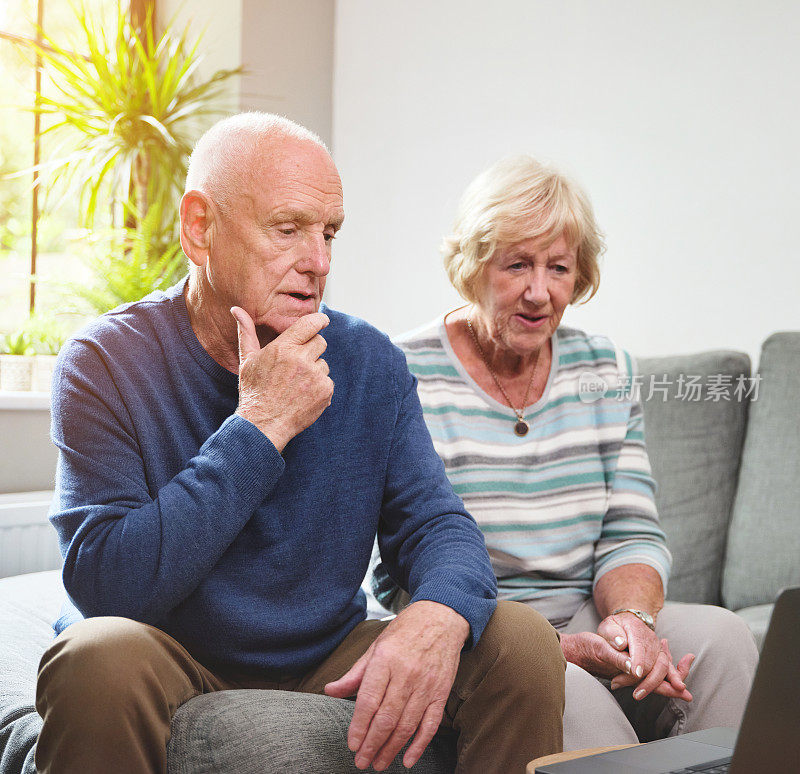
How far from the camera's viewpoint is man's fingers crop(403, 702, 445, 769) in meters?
1.03

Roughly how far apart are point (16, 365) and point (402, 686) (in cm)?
191

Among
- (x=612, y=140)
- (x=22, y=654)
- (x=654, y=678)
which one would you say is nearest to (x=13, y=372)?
(x=22, y=654)

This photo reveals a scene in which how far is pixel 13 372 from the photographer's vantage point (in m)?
2.54

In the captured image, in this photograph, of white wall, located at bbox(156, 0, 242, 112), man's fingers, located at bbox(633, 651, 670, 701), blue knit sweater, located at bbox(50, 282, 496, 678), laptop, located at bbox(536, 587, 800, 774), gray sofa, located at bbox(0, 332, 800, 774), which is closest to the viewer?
laptop, located at bbox(536, 587, 800, 774)

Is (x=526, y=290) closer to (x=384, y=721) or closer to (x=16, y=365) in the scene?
(x=384, y=721)

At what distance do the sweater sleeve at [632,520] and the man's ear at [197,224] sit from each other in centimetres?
89

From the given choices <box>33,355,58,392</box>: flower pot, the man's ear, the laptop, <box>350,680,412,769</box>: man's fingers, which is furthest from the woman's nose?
<box>33,355,58,392</box>: flower pot

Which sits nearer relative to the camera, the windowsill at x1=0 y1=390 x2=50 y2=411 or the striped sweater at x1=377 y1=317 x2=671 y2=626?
the striped sweater at x1=377 y1=317 x2=671 y2=626

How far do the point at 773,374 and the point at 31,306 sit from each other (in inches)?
85.9

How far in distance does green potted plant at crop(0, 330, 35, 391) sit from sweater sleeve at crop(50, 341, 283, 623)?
149 centimetres

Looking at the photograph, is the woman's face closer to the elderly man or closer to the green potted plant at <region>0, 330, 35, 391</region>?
the elderly man

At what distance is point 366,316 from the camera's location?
3281 millimetres

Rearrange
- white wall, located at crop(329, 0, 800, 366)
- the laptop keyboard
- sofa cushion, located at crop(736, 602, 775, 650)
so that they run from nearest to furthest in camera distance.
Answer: the laptop keyboard
sofa cushion, located at crop(736, 602, 775, 650)
white wall, located at crop(329, 0, 800, 366)

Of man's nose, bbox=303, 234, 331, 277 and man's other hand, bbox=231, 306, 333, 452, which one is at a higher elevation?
man's nose, bbox=303, 234, 331, 277
